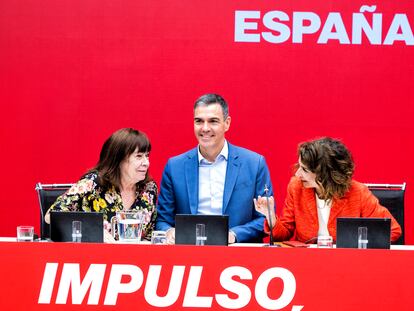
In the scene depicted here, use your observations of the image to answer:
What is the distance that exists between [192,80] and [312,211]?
4.41ft

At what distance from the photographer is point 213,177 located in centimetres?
408

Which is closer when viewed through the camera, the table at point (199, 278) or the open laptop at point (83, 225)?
the table at point (199, 278)

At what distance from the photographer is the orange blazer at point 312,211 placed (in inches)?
147

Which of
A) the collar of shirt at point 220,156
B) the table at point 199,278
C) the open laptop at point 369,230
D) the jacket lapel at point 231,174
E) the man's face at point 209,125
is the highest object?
the man's face at point 209,125

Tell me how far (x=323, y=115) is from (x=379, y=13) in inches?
26.9

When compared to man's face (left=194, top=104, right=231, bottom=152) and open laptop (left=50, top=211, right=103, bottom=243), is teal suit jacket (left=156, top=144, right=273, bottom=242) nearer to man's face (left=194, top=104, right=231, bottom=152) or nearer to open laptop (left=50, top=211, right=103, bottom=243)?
man's face (left=194, top=104, right=231, bottom=152)

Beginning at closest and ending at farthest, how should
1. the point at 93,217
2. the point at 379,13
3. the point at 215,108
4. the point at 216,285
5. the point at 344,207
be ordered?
the point at 216,285 < the point at 93,217 < the point at 344,207 < the point at 215,108 < the point at 379,13

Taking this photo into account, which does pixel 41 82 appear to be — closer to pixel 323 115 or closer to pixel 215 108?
pixel 215 108

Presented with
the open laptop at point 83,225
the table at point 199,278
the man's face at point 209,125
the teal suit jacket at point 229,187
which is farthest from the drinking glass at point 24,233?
the man's face at point 209,125

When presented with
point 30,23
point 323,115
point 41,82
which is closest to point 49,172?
point 41,82

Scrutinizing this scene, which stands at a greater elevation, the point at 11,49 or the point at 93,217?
the point at 11,49

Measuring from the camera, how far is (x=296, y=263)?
2.72 metres

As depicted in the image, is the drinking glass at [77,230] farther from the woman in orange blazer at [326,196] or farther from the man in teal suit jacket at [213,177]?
the woman in orange blazer at [326,196]

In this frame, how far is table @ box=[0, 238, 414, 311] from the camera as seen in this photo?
2.69 metres
